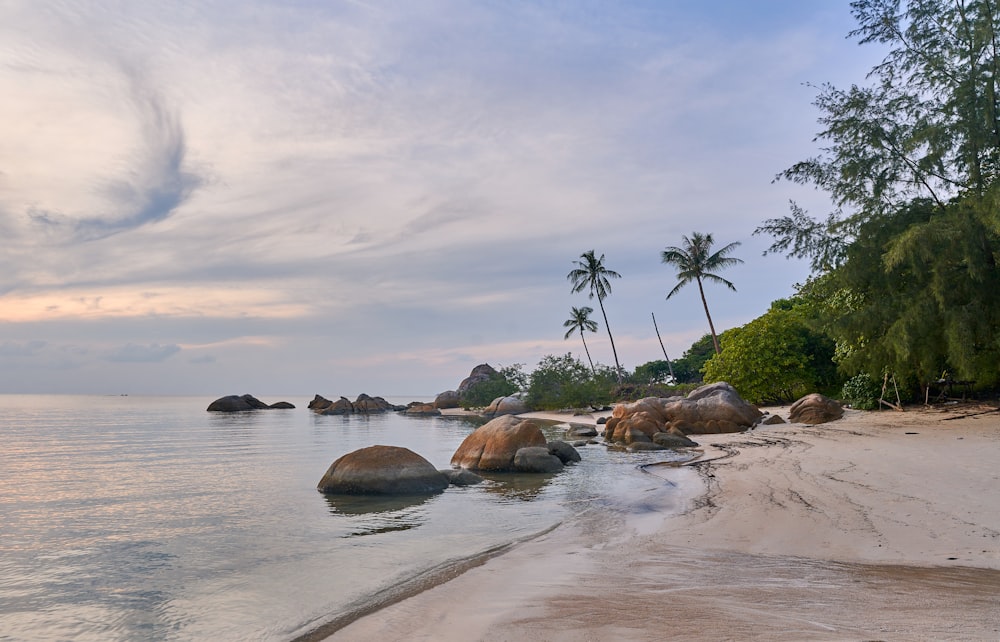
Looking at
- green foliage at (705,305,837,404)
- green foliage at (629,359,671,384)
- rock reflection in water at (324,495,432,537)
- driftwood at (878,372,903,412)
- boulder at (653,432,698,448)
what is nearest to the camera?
rock reflection in water at (324,495,432,537)

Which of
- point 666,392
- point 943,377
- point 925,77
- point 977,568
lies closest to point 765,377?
point 943,377

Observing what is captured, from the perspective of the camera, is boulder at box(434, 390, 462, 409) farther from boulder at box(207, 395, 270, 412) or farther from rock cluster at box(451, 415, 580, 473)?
rock cluster at box(451, 415, 580, 473)

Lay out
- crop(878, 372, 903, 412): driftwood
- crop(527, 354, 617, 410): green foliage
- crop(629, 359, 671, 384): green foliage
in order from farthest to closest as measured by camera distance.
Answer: crop(629, 359, 671, 384): green foliage → crop(527, 354, 617, 410): green foliage → crop(878, 372, 903, 412): driftwood

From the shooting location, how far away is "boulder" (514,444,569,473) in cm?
1627

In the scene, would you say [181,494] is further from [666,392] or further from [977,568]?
[666,392]

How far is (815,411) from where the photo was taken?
24.5 m

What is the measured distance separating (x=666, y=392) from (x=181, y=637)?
4715cm

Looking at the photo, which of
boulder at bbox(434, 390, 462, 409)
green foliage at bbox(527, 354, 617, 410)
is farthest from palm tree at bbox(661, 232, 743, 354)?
boulder at bbox(434, 390, 462, 409)

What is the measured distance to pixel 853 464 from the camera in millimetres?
12500

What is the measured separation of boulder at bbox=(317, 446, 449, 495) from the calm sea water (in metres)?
0.50

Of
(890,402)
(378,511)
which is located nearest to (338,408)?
(890,402)

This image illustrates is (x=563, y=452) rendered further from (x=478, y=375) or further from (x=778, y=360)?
(x=478, y=375)

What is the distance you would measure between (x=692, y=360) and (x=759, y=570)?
64.5 metres

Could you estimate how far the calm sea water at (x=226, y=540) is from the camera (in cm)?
577
